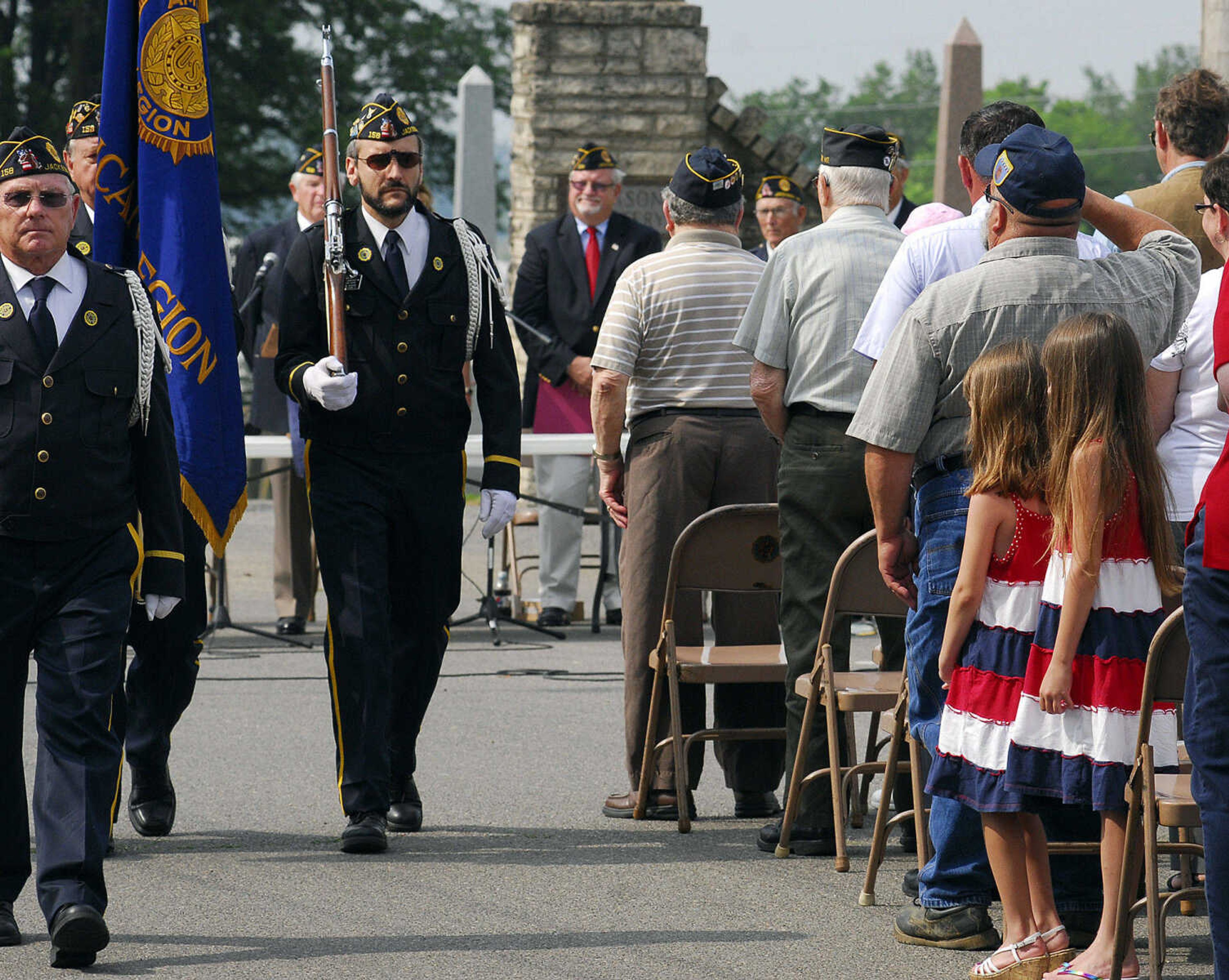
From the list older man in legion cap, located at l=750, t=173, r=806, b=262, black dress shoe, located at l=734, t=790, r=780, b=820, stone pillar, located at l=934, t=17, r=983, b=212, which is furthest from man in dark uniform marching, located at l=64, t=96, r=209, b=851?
stone pillar, located at l=934, t=17, r=983, b=212

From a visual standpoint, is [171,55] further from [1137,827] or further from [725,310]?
[1137,827]

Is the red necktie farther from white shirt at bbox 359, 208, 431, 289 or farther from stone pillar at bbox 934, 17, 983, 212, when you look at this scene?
stone pillar at bbox 934, 17, 983, 212

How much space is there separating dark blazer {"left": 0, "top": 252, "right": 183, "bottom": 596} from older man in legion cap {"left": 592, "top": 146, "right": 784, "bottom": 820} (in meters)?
1.94

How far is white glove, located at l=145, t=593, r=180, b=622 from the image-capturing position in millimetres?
5656

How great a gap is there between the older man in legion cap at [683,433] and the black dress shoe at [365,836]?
3.12 ft

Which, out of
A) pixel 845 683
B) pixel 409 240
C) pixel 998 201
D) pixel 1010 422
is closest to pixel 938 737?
pixel 1010 422

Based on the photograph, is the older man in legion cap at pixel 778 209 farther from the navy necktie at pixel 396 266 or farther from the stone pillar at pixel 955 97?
the stone pillar at pixel 955 97

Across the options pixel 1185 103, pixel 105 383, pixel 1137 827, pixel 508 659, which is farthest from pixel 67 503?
pixel 508 659

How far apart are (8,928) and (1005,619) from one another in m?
2.70

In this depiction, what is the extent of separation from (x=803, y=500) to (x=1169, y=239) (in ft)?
4.85

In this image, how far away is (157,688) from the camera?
23.0 ft

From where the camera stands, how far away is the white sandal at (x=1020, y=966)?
15.9 ft

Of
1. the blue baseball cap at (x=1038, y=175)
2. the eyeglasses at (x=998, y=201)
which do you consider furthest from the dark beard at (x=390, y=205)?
the blue baseball cap at (x=1038, y=175)

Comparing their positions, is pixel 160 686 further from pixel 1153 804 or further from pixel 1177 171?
pixel 1177 171
